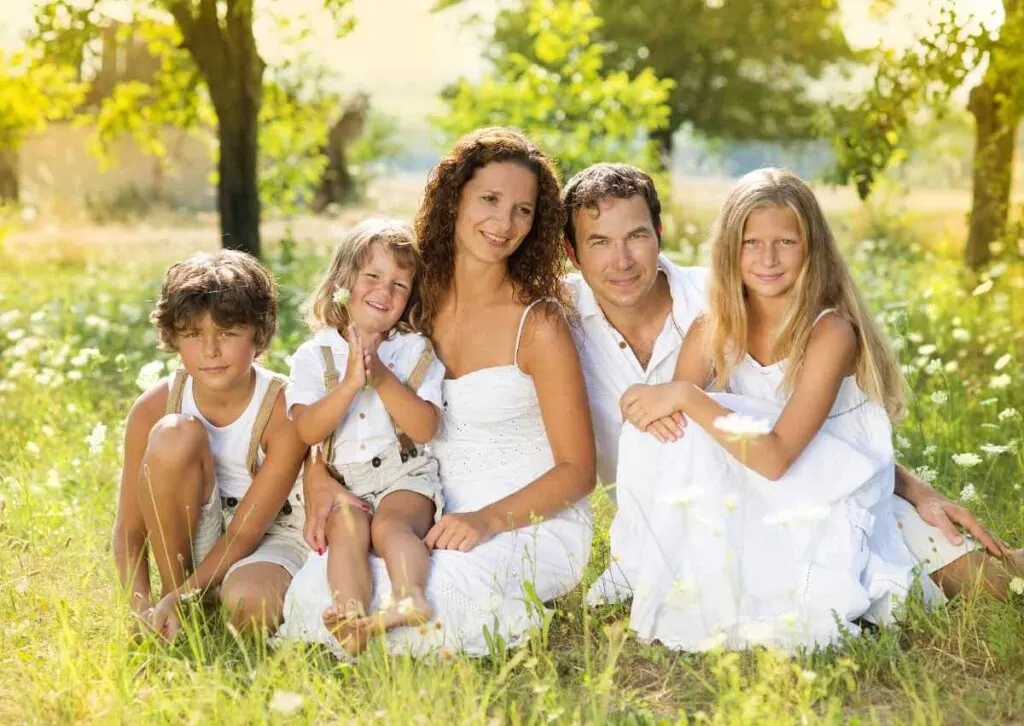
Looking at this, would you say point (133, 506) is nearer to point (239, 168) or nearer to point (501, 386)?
point (501, 386)

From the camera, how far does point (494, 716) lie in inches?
120

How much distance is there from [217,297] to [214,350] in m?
0.16

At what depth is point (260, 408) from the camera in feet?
12.7

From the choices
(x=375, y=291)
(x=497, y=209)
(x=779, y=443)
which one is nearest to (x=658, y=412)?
(x=779, y=443)

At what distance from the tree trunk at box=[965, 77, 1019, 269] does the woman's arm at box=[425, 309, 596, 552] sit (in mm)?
6453

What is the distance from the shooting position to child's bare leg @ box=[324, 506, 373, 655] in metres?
3.43

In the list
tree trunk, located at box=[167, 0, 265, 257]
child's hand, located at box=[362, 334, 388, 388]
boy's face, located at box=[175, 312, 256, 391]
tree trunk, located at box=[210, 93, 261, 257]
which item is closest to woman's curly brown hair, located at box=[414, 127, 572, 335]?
child's hand, located at box=[362, 334, 388, 388]

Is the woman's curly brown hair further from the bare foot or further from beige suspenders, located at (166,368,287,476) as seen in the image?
the bare foot

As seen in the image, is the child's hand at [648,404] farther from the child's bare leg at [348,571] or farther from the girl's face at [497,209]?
the child's bare leg at [348,571]

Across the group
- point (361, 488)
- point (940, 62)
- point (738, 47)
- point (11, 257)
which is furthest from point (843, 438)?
point (738, 47)

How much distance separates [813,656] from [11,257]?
12360 millimetres

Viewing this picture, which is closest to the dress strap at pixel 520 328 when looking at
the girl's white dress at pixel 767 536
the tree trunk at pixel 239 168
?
the girl's white dress at pixel 767 536

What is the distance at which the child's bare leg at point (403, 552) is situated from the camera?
3.41m

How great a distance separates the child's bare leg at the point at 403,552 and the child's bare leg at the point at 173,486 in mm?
551
